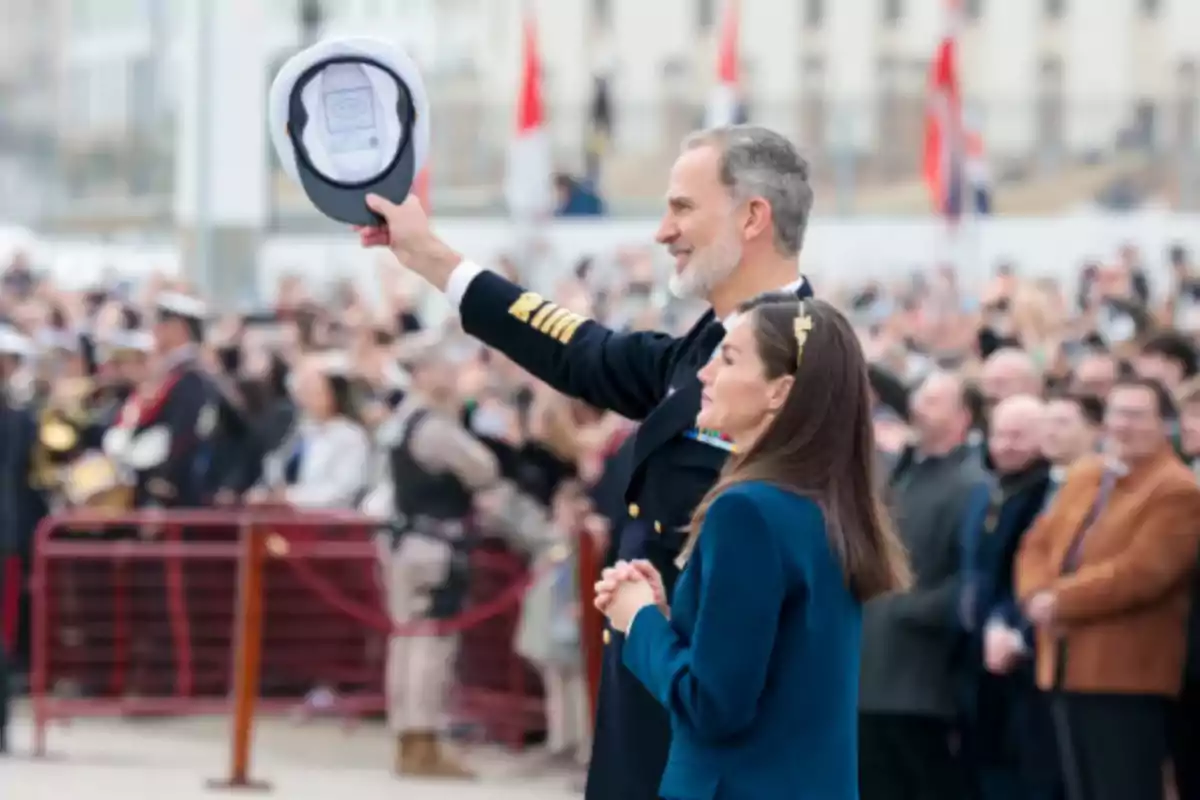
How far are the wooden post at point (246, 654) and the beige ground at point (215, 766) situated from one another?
0.53ft

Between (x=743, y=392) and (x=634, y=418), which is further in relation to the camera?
(x=634, y=418)

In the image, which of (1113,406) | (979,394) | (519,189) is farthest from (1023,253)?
(1113,406)

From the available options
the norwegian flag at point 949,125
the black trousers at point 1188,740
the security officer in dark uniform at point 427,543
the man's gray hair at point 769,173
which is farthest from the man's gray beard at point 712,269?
the norwegian flag at point 949,125

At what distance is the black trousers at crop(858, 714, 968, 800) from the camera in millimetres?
9852

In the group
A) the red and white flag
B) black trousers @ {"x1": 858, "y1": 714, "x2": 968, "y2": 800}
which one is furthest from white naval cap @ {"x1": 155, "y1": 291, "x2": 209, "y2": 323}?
black trousers @ {"x1": 858, "y1": 714, "x2": 968, "y2": 800}

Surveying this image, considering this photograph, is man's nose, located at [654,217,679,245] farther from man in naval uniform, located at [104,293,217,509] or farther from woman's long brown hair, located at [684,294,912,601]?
man in naval uniform, located at [104,293,217,509]

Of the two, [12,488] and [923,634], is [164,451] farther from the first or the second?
[923,634]

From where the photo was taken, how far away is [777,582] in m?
5.27

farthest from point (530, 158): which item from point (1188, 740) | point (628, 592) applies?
point (628, 592)

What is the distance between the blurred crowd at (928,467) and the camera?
9.84 meters

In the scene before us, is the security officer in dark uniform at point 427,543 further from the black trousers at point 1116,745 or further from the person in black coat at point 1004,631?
the black trousers at point 1116,745

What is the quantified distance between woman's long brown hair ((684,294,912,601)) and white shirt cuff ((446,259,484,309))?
3.79ft

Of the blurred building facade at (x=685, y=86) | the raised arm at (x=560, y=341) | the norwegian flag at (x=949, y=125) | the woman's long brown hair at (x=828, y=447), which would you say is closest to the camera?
the woman's long brown hair at (x=828, y=447)

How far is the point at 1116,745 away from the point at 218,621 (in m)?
6.17
